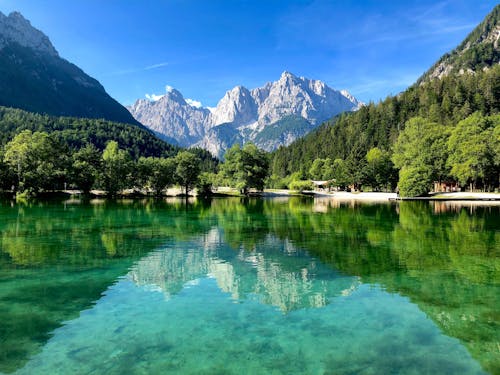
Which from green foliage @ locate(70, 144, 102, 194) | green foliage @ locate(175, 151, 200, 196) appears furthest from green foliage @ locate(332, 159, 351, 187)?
green foliage @ locate(70, 144, 102, 194)

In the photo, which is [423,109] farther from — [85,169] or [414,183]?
[85,169]

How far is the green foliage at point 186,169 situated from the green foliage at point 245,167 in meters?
9.89

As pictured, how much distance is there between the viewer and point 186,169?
395 feet

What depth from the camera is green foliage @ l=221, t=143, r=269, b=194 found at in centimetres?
11988

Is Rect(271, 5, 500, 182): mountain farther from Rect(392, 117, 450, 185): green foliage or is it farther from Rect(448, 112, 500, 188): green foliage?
Rect(448, 112, 500, 188): green foliage

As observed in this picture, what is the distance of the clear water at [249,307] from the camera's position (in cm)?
1074

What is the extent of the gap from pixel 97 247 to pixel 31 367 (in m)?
19.8

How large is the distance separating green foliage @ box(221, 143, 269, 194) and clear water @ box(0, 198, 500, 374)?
88.8m

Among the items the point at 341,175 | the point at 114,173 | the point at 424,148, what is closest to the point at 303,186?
the point at 341,175

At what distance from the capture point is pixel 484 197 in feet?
300

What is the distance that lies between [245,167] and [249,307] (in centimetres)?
10489

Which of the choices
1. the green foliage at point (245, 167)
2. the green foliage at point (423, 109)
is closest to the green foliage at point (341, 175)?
the green foliage at point (423, 109)

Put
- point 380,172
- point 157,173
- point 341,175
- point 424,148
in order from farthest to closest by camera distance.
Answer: point 341,175
point 380,172
point 424,148
point 157,173

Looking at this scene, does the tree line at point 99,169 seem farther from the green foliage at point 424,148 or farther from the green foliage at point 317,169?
the green foliage at point 317,169
